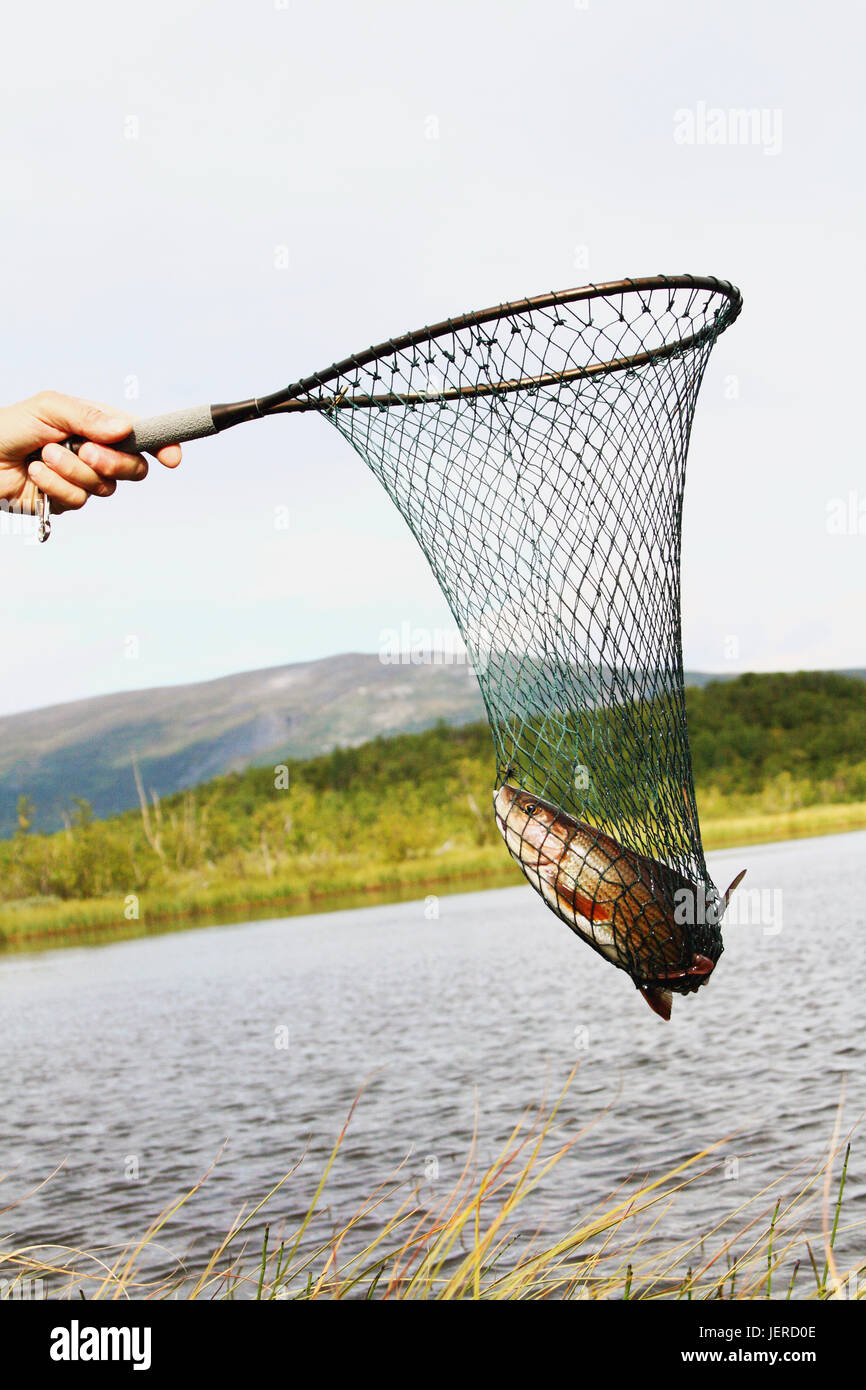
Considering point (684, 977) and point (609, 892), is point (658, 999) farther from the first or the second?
point (609, 892)

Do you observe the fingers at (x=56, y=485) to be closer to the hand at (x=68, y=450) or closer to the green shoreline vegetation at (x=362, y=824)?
the hand at (x=68, y=450)

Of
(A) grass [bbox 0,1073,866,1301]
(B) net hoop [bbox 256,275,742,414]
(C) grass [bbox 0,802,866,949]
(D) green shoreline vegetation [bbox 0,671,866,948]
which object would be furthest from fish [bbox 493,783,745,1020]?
(C) grass [bbox 0,802,866,949]

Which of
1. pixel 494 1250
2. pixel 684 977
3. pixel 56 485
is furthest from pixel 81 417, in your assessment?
pixel 494 1250

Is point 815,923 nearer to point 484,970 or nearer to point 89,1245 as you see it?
point 484,970

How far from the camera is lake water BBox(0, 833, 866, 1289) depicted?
10.0m

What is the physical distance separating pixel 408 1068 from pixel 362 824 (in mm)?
38779

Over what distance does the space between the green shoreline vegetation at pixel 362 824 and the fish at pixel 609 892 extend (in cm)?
2516

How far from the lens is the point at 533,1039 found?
15.1m

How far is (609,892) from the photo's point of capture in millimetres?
3703

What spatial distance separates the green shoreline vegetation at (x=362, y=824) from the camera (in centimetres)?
3903

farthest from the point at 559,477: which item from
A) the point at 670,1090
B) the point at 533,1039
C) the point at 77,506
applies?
the point at 533,1039

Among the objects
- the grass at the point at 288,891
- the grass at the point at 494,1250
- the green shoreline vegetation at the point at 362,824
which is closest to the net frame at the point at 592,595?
the grass at the point at 494,1250

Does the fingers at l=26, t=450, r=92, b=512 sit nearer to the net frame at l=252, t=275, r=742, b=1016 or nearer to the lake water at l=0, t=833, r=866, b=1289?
the net frame at l=252, t=275, r=742, b=1016
